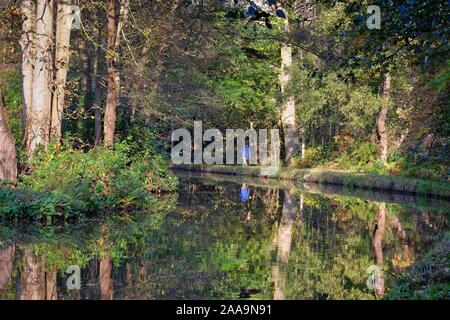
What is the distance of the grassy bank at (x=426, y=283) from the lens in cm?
886

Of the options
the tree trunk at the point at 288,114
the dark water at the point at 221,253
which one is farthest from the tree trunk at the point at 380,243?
the tree trunk at the point at 288,114

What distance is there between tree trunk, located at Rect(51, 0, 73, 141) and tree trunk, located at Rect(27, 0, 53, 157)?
51cm

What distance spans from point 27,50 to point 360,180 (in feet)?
56.6

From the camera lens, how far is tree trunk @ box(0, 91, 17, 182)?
730 inches

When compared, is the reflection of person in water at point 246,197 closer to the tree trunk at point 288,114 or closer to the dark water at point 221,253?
the dark water at point 221,253

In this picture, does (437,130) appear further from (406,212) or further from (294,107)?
(294,107)

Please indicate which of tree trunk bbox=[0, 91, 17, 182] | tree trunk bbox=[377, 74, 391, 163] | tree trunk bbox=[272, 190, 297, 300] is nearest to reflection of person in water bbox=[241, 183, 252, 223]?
tree trunk bbox=[272, 190, 297, 300]

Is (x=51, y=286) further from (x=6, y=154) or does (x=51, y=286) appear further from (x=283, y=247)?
(x=6, y=154)

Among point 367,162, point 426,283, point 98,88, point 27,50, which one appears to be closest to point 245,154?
point 367,162

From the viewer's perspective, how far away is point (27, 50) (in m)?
20.7

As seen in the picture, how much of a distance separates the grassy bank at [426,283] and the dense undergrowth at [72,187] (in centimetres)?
879

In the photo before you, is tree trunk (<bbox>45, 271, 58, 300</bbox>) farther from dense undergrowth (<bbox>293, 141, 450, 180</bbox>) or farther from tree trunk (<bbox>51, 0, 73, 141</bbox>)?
dense undergrowth (<bbox>293, 141, 450, 180</bbox>)

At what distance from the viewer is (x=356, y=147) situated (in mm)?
40562

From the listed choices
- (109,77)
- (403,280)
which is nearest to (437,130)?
(109,77)
